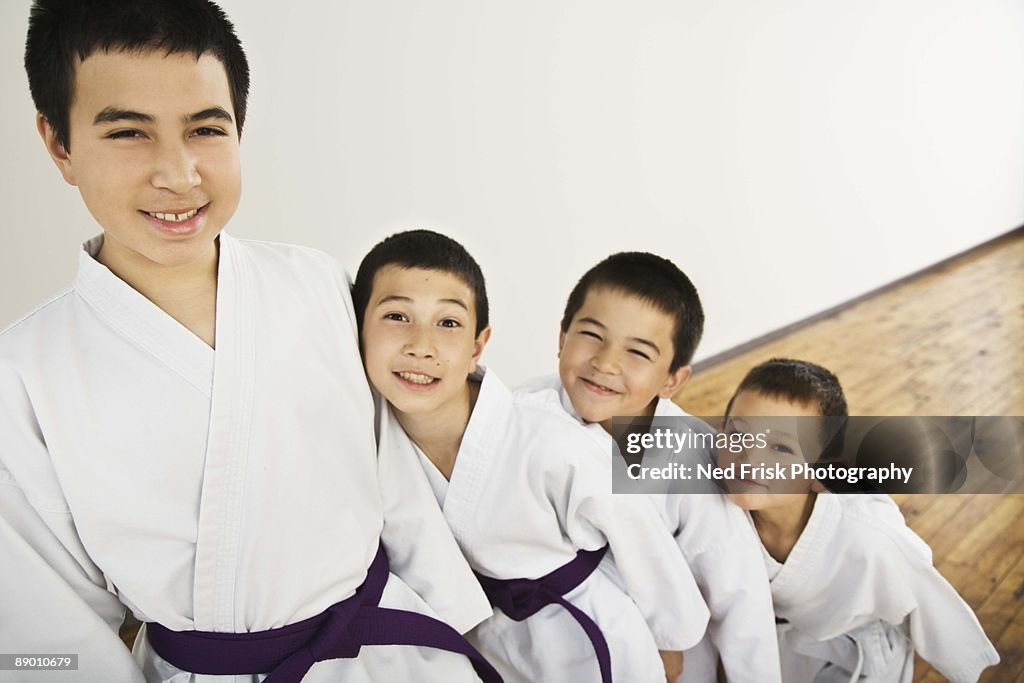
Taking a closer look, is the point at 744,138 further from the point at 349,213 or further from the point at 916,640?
the point at 916,640

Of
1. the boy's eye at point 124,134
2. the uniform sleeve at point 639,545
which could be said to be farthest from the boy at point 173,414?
the uniform sleeve at point 639,545

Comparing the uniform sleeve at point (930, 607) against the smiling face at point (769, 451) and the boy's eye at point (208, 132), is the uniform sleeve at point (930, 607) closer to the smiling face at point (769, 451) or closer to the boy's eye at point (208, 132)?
the smiling face at point (769, 451)

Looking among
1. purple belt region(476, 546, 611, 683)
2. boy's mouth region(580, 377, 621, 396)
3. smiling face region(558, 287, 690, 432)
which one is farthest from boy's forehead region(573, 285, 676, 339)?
purple belt region(476, 546, 611, 683)

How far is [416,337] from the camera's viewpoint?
1279 millimetres

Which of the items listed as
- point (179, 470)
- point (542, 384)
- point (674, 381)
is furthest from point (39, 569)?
point (674, 381)

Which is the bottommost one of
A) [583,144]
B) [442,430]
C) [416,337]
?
[442,430]

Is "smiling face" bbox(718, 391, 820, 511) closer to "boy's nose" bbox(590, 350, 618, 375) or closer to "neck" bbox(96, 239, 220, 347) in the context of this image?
"boy's nose" bbox(590, 350, 618, 375)

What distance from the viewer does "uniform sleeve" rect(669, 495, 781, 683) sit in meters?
1.62

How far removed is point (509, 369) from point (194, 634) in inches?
88.5

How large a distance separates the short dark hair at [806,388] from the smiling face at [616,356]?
22 centimetres

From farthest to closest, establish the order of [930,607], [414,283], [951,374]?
[951,374]
[930,607]
[414,283]

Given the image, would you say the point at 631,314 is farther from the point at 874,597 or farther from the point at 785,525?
the point at 874,597

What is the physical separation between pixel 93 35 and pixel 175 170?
177mm

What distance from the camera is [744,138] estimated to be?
14.0 feet
